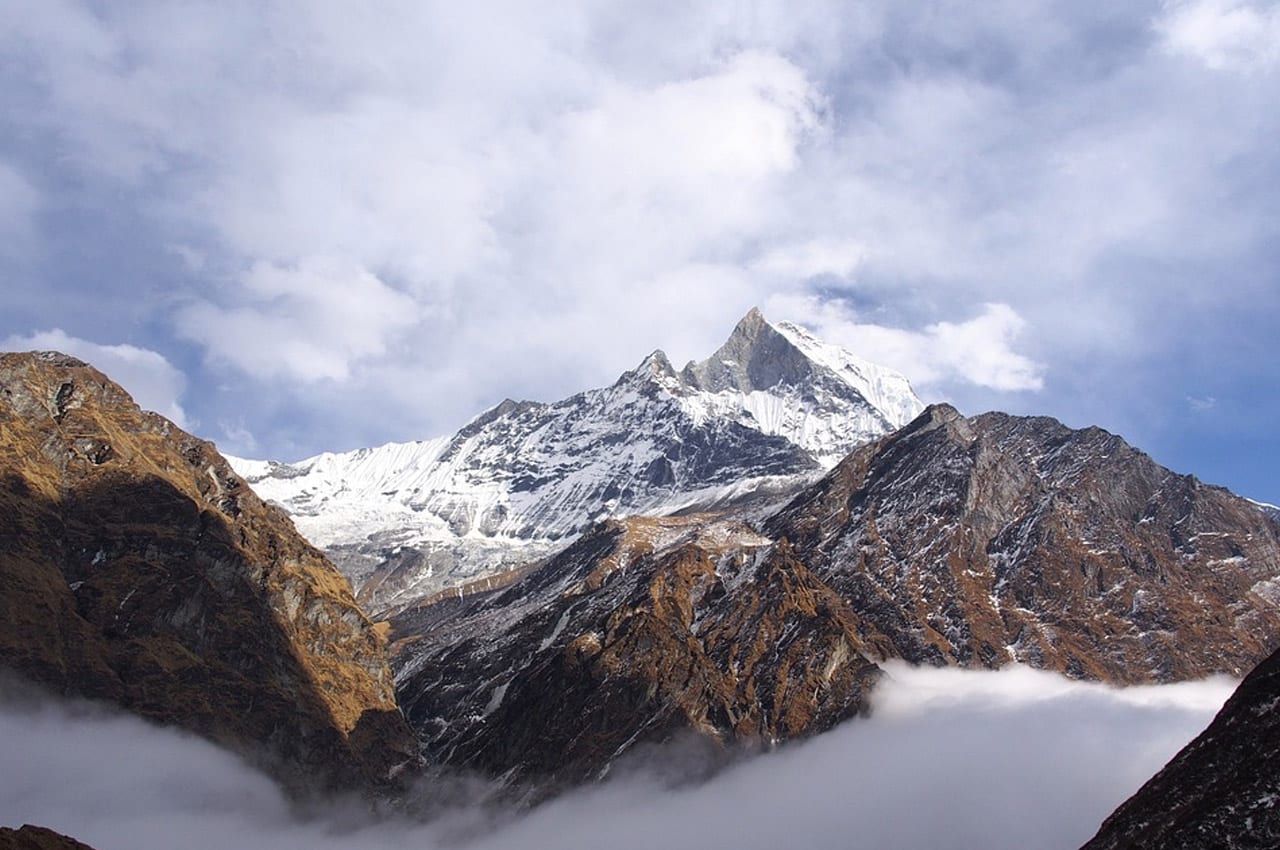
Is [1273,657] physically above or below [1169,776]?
above

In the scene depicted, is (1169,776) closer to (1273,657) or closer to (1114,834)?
(1114,834)

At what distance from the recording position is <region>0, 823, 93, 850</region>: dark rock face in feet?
397

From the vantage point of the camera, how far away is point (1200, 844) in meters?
107

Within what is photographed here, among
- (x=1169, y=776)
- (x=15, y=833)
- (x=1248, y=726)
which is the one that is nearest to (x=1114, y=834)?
(x=1169, y=776)

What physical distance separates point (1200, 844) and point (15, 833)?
11525cm

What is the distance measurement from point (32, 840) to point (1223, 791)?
11727 cm

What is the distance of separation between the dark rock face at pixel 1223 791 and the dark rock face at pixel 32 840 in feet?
352

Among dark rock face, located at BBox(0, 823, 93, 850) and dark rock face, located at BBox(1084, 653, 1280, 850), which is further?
dark rock face, located at BBox(0, 823, 93, 850)

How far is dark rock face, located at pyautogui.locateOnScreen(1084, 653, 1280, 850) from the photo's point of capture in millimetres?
106062

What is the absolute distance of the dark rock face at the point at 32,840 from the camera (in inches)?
4769

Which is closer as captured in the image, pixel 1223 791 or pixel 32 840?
pixel 1223 791

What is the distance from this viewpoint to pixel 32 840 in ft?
411

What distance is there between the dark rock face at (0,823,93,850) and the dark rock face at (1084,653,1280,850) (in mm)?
107213

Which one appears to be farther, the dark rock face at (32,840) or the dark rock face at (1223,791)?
the dark rock face at (32,840)
